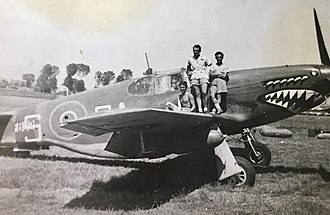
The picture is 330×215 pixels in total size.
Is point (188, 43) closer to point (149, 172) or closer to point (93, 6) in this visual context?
point (93, 6)

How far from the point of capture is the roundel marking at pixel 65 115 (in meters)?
2.90

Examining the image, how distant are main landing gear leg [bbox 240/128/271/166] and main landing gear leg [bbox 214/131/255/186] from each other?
1.65ft

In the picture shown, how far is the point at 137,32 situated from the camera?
96.6 inches

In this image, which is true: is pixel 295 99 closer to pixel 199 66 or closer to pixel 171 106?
pixel 199 66

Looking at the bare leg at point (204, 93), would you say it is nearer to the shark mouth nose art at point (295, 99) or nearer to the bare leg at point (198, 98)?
the bare leg at point (198, 98)

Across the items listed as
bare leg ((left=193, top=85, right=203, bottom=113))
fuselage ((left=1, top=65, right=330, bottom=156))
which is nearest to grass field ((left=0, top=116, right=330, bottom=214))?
fuselage ((left=1, top=65, right=330, bottom=156))

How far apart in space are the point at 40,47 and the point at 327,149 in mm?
1874

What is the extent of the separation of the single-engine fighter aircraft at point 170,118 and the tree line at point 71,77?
0.25 ft

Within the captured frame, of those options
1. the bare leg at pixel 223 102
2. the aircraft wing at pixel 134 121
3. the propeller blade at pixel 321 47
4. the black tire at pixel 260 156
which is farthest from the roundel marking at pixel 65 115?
the propeller blade at pixel 321 47

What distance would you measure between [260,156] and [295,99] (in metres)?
0.59

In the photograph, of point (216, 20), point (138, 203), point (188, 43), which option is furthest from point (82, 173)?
point (216, 20)

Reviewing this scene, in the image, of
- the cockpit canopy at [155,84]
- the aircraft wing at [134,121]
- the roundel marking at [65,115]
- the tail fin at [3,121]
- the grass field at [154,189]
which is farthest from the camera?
the tail fin at [3,121]

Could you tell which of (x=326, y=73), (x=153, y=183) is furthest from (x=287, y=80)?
(x=153, y=183)

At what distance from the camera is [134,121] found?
2.16m
